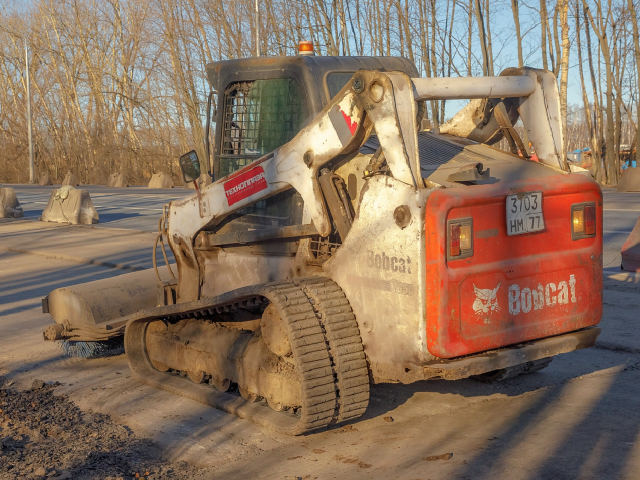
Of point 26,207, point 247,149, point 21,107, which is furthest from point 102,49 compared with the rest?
point 247,149

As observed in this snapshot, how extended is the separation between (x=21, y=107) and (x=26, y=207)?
108 feet

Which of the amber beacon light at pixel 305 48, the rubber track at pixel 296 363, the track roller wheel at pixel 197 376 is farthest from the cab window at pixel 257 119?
the track roller wheel at pixel 197 376

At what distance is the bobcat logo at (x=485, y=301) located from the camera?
390 centimetres

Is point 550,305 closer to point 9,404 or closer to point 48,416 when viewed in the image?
point 48,416

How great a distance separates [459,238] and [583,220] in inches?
38.4

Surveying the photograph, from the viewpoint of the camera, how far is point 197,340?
5.16 metres

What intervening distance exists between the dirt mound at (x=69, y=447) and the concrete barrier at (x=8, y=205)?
608 inches

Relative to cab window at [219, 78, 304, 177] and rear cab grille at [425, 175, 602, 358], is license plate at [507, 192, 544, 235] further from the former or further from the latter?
cab window at [219, 78, 304, 177]

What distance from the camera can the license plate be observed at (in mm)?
4016

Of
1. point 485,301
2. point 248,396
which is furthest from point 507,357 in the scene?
point 248,396

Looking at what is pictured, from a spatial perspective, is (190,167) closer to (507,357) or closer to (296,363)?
(296,363)

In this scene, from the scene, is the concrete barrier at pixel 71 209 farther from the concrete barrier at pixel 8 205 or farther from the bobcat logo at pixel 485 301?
the bobcat logo at pixel 485 301

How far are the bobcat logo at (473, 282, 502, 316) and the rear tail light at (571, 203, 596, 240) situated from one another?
683mm

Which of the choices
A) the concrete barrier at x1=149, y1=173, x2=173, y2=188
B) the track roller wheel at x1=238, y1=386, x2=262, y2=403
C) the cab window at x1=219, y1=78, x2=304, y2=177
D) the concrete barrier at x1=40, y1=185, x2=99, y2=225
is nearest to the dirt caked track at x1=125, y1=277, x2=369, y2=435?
the track roller wheel at x1=238, y1=386, x2=262, y2=403
